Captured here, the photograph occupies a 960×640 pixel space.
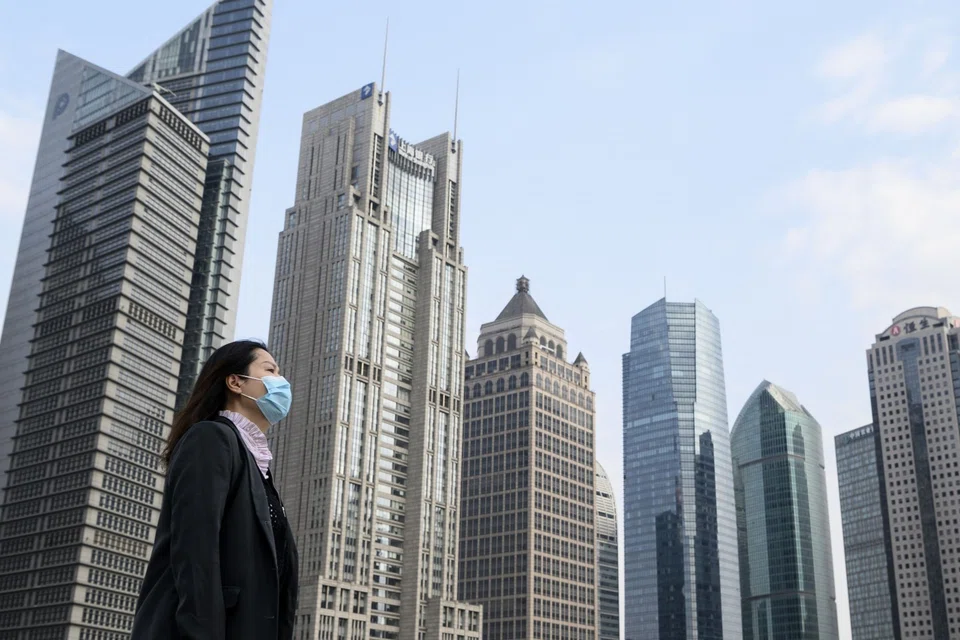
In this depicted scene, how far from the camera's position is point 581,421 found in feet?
542

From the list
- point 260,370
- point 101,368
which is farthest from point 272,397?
point 101,368

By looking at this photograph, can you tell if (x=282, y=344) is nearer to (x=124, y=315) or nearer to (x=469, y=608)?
(x=124, y=315)

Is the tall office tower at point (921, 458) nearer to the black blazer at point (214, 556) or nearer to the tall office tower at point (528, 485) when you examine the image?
the tall office tower at point (528, 485)

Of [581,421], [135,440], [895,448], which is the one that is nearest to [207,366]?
[135,440]

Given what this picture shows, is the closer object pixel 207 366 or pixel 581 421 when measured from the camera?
pixel 207 366

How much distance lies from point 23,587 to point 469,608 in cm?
5203

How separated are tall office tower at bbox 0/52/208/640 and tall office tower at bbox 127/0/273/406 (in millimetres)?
3424

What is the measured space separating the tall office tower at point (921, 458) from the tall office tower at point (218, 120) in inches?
5012

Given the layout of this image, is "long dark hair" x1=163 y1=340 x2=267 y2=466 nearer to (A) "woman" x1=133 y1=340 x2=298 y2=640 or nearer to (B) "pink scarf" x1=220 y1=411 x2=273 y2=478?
(A) "woman" x1=133 y1=340 x2=298 y2=640

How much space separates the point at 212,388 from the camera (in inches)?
247

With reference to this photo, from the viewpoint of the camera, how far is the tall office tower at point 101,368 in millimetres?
97312

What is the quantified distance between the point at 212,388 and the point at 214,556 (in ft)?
4.40

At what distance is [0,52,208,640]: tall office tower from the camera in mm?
97312

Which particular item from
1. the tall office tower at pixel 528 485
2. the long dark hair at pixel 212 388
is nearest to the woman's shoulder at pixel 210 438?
the long dark hair at pixel 212 388
